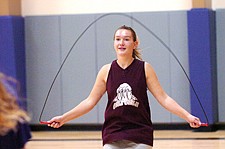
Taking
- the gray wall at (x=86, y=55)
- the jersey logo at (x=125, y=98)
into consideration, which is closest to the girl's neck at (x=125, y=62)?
the jersey logo at (x=125, y=98)

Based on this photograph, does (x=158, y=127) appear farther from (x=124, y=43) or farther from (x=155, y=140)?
(x=124, y=43)

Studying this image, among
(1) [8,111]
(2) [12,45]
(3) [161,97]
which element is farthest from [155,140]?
(1) [8,111]

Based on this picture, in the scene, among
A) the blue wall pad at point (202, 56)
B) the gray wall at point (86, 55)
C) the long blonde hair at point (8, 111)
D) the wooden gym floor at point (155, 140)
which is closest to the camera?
the long blonde hair at point (8, 111)

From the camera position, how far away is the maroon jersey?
4168 millimetres

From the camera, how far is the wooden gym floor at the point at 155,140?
8578mm

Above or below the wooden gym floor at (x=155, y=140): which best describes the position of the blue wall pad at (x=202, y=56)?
above

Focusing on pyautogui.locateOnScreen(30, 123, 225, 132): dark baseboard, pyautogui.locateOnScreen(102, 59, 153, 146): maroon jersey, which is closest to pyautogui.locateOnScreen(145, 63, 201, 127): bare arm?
pyautogui.locateOnScreen(102, 59, 153, 146): maroon jersey

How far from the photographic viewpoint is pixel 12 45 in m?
10.6

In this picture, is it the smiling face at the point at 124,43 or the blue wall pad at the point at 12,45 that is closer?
the smiling face at the point at 124,43

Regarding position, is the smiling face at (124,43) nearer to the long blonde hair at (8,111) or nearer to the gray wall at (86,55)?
the long blonde hair at (8,111)

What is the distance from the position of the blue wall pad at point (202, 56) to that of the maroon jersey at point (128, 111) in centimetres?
595

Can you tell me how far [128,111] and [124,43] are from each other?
508 millimetres

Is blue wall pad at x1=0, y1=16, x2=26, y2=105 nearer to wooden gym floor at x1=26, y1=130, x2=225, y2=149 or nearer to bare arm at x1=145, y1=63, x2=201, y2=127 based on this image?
wooden gym floor at x1=26, y1=130, x2=225, y2=149

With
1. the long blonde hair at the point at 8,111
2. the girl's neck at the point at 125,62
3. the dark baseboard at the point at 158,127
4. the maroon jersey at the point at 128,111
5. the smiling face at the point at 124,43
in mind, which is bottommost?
the dark baseboard at the point at 158,127
